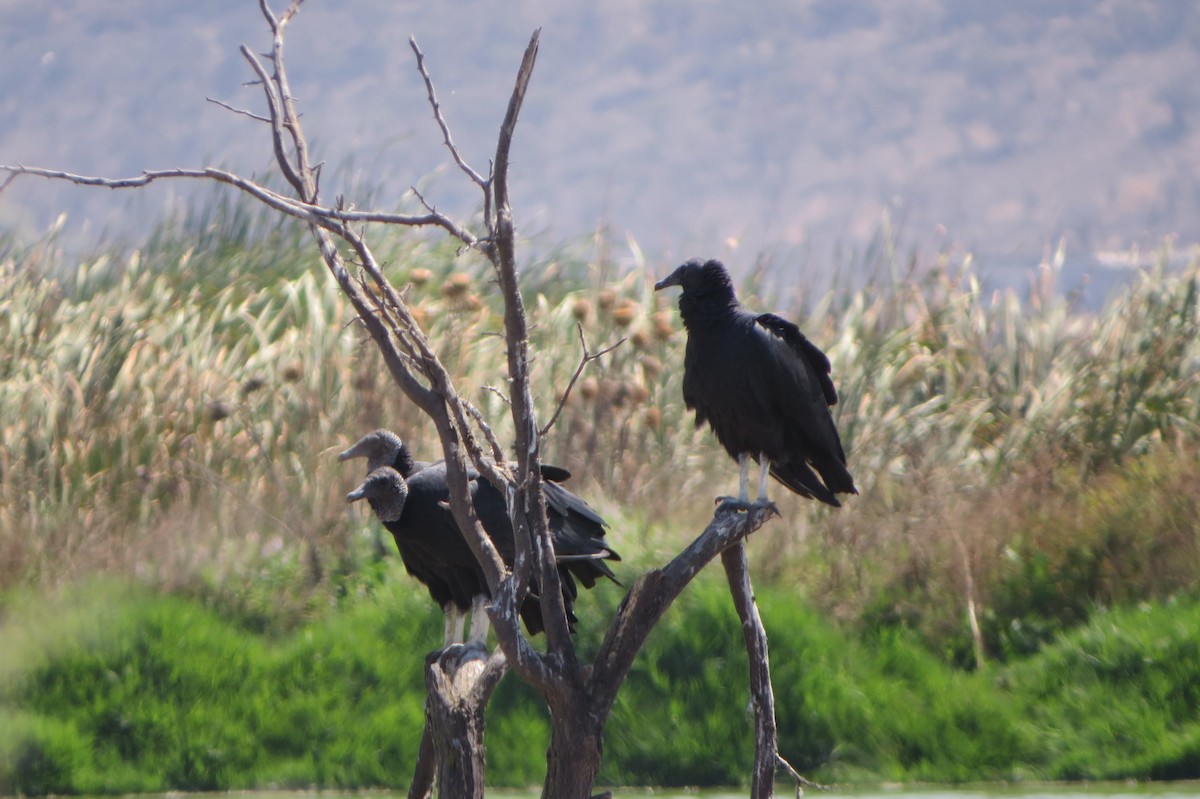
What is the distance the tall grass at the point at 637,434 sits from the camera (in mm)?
6293

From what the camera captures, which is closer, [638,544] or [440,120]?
[440,120]

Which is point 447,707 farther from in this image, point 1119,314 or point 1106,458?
point 1119,314

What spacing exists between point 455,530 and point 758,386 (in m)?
0.86

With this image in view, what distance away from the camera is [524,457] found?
259cm

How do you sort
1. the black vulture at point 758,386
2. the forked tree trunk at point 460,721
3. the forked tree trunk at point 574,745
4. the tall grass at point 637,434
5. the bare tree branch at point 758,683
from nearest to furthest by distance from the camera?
the forked tree trunk at point 574,745, the forked tree trunk at point 460,721, the bare tree branch at point 758,683, the black vulture at point 758,386, the tall grass at point 637,434

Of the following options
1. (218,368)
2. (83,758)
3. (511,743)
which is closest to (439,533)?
Answer: (511,743)

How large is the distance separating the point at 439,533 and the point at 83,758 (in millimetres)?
2764

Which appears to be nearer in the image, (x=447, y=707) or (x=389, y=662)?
(x=447, y=707)

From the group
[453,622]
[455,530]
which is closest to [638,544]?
[453,622]

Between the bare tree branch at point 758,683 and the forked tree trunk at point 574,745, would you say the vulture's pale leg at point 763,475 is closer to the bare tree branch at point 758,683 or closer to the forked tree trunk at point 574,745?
the bare tree branch at point 758,683

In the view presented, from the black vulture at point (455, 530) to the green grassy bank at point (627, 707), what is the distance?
2.01 metres

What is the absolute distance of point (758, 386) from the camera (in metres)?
3.59

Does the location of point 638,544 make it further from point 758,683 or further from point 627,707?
point 758,683

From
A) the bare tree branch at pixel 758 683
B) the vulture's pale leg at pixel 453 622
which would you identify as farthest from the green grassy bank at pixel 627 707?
the bare tree branch at pixel 758 683
